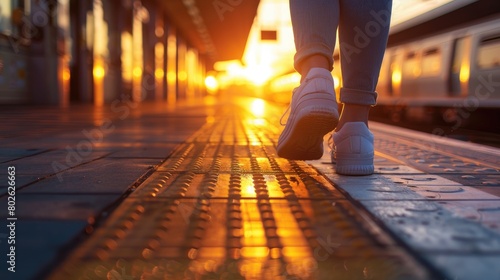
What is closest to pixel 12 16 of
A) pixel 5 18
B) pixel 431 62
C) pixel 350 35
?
pixel 5 18

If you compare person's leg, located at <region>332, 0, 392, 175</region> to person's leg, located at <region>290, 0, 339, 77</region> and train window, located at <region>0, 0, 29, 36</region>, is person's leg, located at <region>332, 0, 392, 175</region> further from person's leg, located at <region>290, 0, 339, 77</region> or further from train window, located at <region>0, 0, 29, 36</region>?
train window, located at <region>0, 0, 29, 36</region>

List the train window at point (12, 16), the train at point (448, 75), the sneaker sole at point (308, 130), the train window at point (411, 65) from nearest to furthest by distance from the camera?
the sneaker sole at point (308, 130), the train at point (448, 75), the train window at point (411, 65), the train window at point (12, 16)

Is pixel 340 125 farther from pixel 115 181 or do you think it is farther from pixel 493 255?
pixel 493 255

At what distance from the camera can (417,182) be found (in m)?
1.85

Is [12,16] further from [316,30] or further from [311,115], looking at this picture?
[311,115]

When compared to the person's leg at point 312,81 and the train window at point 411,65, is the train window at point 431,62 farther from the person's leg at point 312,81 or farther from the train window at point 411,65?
the person's leg at point 312,81

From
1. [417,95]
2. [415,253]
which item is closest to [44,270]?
[415,253]

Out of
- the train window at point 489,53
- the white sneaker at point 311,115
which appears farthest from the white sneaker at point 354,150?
the train window at point 489,53

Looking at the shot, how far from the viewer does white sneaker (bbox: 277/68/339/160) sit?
5.93 feet

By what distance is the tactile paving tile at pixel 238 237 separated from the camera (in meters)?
0.90

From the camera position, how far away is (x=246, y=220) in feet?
4.12

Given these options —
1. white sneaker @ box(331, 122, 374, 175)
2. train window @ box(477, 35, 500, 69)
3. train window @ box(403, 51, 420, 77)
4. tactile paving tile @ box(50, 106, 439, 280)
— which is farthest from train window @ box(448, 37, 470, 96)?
tactile paving tile @ box(50, 106, 439, 280)

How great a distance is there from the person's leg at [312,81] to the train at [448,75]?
6.30 m

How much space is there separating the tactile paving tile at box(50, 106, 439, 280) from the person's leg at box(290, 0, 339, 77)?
0.52 meters
